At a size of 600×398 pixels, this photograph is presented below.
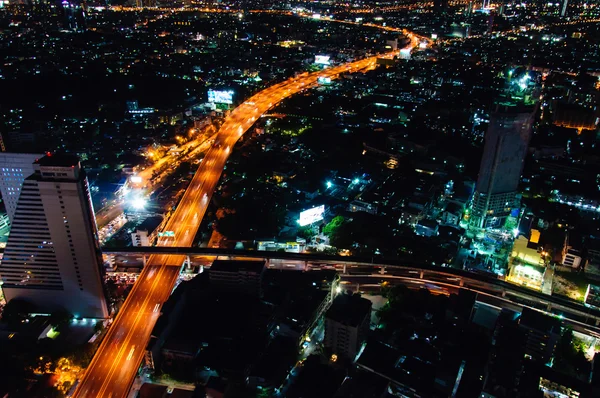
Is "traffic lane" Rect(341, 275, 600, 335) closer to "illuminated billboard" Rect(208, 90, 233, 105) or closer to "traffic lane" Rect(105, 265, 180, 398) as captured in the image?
"traffic lane" Rect(105, 265, 180, 398)

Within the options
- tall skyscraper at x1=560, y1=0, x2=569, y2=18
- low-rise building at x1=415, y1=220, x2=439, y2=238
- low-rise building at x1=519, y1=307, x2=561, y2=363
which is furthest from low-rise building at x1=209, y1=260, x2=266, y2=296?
tall skyscraper at x1=560, y1=0, x2=569, y2=18

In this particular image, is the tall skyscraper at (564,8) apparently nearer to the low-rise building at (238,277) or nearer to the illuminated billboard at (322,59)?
the illuminated billboard at (322,59)

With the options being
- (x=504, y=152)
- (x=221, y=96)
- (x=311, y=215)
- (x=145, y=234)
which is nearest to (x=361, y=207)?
(x=311, y=215)

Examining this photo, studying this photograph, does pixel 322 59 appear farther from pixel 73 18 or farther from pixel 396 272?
pixel 396 272

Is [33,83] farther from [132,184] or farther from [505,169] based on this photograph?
[505,169]

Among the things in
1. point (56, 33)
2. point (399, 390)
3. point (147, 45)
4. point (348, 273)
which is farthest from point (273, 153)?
point (56, 33)

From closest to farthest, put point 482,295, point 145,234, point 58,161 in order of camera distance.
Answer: point 58,161
point 482,295
point 145,234
